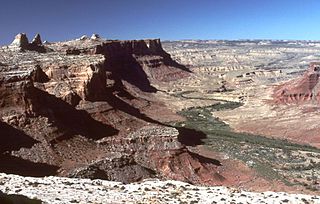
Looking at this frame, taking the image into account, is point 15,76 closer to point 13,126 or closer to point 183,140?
point 13,126

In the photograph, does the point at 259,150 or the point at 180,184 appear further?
the point at 259,150

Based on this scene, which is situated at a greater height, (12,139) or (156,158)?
(12,139)

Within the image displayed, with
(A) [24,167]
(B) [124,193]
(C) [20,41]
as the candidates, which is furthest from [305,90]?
(B) [124,193]

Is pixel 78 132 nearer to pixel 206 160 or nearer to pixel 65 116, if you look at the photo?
pixel 65 116

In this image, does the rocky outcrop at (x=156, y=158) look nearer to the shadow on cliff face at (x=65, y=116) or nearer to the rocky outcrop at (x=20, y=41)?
the shadow on cliff face at (x=65, y=116)

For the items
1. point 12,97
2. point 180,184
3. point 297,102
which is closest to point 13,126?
point 12,97

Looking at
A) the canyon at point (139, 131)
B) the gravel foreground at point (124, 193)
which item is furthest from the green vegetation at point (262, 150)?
the gravel foreground at point (124, 193)
